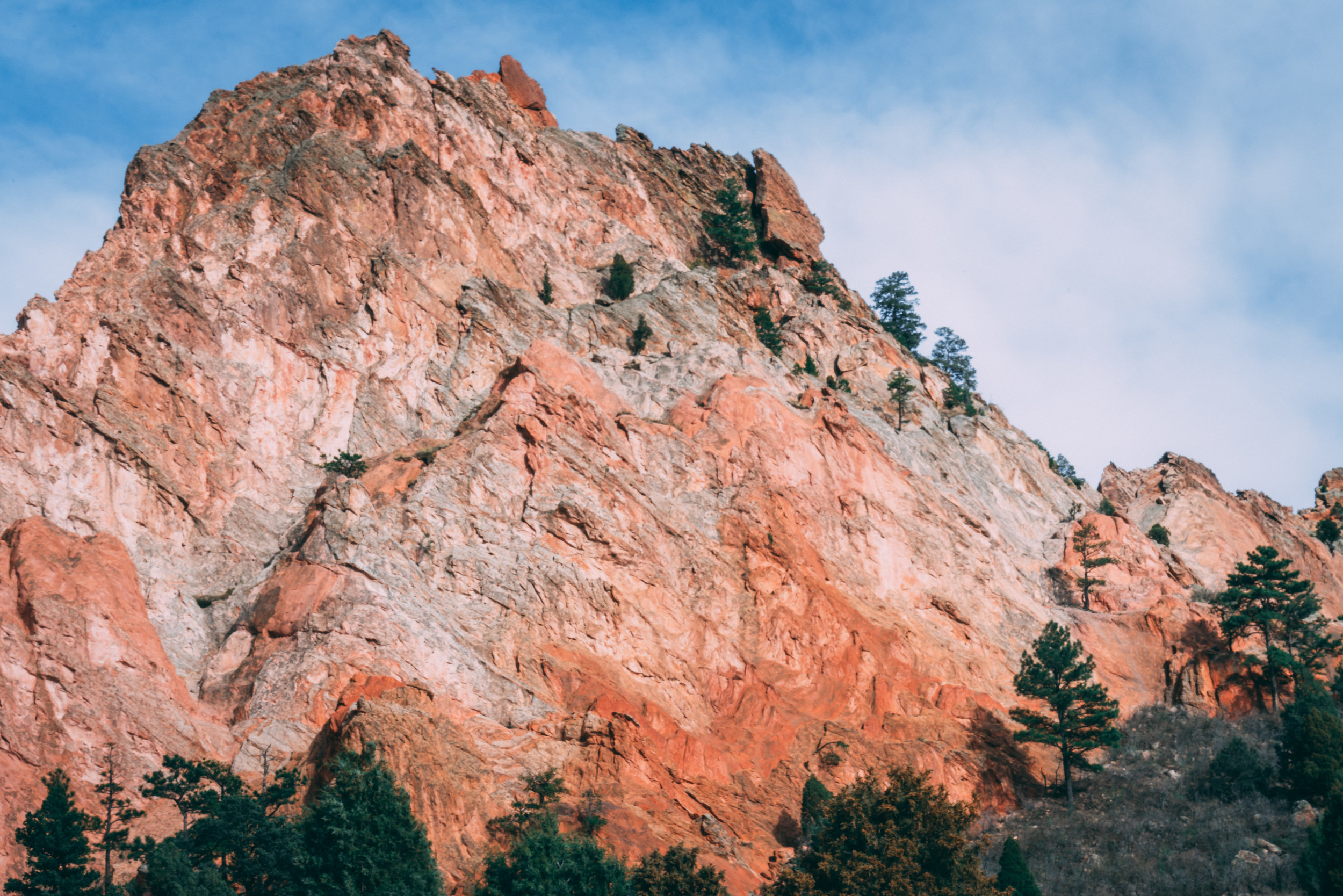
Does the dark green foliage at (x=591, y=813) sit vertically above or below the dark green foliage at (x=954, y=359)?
below

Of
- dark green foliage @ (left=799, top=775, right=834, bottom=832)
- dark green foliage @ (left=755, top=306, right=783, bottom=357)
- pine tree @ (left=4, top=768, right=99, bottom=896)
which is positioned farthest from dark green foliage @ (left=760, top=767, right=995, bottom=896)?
dark green foliage @ (left=755, top=306, right=783, bottom=357)

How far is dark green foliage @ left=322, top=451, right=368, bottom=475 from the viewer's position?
46.6 metres

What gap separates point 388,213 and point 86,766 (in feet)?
119

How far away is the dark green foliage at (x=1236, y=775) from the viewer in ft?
139

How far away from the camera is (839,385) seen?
7250cm

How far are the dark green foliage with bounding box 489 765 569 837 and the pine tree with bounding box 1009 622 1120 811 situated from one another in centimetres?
2207

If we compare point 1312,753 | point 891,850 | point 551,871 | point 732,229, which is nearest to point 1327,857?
point 1312,753

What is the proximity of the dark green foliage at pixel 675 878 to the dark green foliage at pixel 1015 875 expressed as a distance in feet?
30.5

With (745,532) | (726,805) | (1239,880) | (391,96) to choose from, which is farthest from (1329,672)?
(391,96)

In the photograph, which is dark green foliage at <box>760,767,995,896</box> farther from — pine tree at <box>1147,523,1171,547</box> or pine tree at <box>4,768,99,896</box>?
pine tree at <box>1147,523,1171,547</box>

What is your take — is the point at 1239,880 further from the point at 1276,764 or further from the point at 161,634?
the point at 161,634

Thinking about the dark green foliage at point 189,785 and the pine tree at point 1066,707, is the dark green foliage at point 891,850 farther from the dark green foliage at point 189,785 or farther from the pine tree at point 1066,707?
the dark green foliage at point 189,785

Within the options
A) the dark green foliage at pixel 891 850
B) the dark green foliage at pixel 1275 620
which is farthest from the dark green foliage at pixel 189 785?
the dark green foliage at pixel 1275 620

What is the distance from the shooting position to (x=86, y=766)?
3288 cm
